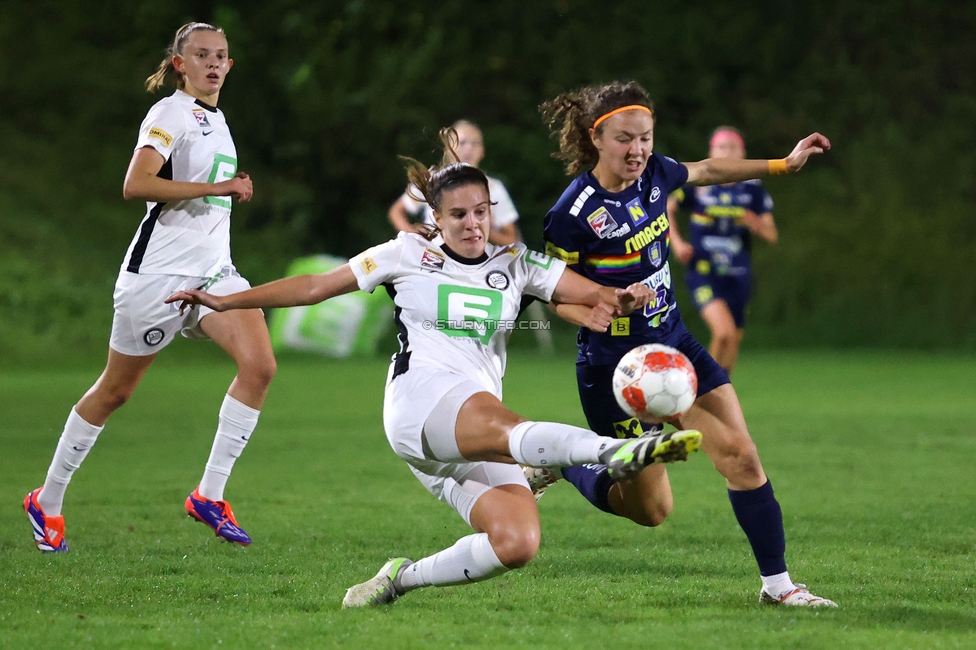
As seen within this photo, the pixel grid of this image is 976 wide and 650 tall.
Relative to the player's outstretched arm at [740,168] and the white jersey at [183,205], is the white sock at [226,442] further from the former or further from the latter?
the player's outstretched arm at [740,168]

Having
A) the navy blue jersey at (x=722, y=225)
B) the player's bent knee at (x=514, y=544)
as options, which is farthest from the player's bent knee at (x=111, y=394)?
the navy blue jersey at (x=722, y=225)

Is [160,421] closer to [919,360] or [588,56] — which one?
[919,360]

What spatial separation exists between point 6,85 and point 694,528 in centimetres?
1725

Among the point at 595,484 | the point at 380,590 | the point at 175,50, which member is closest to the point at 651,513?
the point at 595,484

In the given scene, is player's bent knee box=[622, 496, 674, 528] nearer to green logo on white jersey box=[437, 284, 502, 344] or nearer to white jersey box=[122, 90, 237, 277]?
green logo on white jersey box=[437, 284, 502, 344]

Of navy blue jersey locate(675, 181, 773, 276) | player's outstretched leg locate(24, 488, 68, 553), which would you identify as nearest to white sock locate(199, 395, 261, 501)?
player's outstretched leg locate(24, 488, 68, 553)

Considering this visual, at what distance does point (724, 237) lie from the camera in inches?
417

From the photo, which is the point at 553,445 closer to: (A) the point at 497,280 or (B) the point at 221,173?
(A) the point at 497,280

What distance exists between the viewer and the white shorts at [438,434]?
3.98 metres

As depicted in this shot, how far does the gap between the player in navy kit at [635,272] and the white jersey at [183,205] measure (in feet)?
5.28

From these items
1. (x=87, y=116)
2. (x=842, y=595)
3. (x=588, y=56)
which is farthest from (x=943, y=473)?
(x=87, y=116)

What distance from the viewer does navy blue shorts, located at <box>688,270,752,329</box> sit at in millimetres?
10333

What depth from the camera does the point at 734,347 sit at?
10.1 m

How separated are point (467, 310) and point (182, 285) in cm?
177
